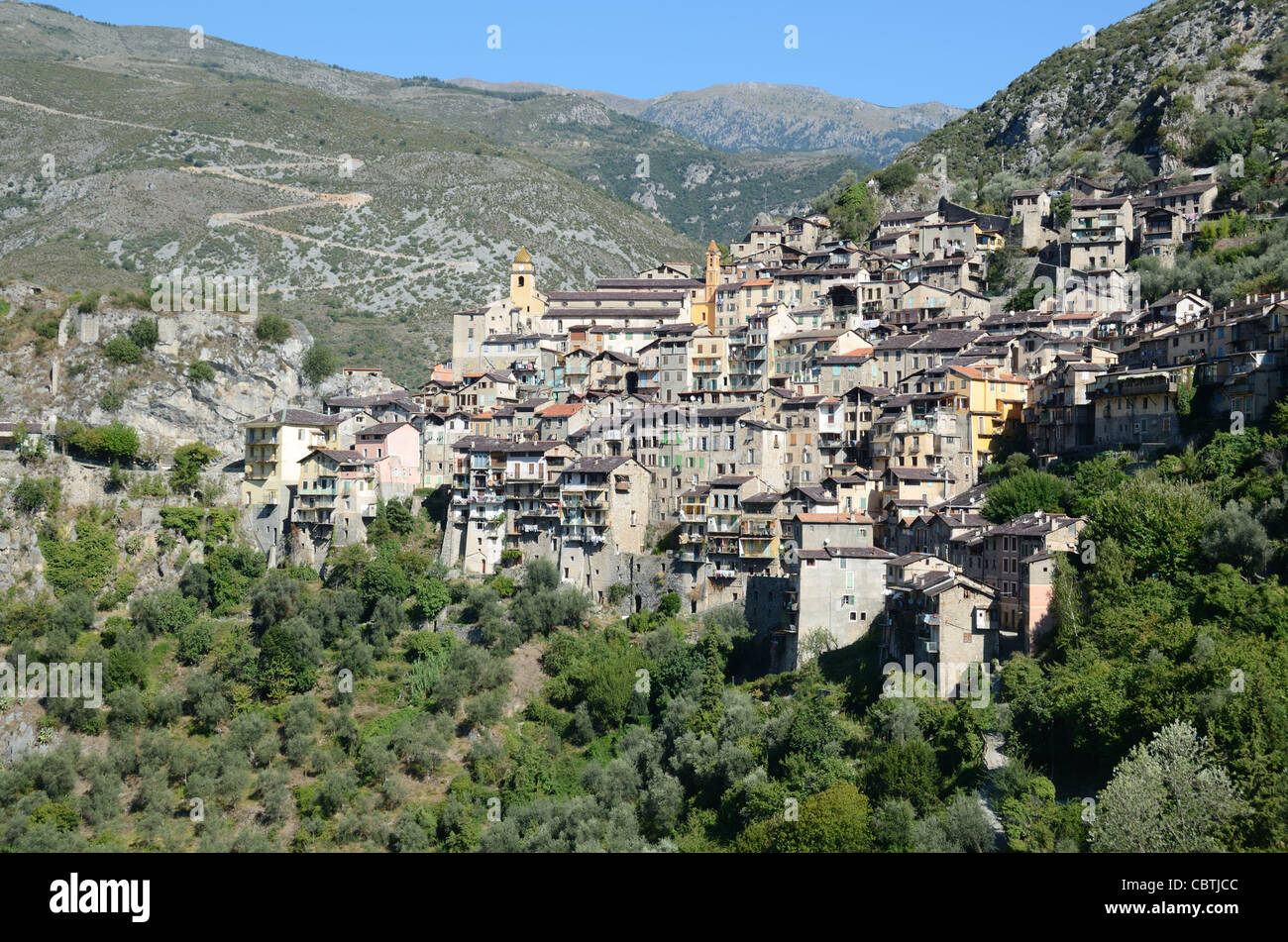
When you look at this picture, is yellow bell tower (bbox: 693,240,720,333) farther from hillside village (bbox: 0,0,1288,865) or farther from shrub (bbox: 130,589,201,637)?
shrub (bbox: 130,589,201,637)

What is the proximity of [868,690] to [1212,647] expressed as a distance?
41.4ft

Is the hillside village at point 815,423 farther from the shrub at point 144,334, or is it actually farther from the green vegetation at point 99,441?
the shrub at point 144,334

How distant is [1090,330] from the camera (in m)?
71.7

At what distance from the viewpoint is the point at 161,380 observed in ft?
255

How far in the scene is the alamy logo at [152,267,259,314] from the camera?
83625 millimetres

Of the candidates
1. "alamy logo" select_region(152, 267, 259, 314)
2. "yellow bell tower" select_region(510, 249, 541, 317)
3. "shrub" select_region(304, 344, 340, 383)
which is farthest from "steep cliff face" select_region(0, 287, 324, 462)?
"yellow bell tower" select_region(510, 249, 541, 317)

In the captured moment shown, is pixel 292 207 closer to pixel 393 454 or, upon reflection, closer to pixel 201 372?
pixel 201 372

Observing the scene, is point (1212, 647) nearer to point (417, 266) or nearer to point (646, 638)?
point (646, 638)

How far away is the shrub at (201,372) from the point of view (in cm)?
7812

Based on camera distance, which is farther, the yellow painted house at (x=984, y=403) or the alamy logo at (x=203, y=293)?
the alamy logo at (x=203, y=293)

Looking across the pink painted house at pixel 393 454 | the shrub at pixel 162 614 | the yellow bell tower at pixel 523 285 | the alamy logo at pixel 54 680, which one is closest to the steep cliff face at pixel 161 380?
the pink painted house at pixel 393 454

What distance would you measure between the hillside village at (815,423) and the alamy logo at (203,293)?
10205 mm
